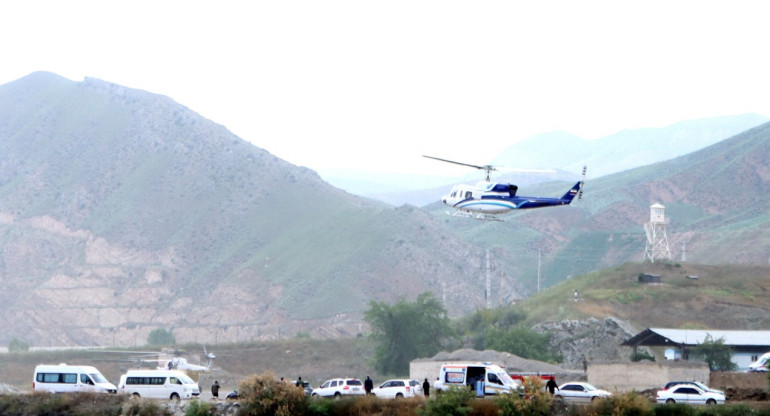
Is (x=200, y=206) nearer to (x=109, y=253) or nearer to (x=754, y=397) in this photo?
(x=109, y=253)

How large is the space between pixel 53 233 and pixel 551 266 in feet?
267

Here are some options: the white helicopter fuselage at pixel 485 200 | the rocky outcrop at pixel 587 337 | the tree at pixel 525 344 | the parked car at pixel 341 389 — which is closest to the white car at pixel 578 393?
the parked car at pixel 341 389

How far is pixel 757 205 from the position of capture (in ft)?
652

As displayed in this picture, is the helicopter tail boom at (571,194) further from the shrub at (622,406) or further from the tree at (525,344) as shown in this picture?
the shrub at (622,406)

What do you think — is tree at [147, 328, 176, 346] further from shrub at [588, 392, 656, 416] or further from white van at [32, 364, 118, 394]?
shrub at [588, 392, 656, 416]

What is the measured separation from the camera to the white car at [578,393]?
46125 mm

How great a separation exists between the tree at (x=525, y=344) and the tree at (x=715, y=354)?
1930 centimetres

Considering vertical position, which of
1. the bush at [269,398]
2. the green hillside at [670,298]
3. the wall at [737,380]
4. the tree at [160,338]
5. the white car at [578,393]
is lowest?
the bush at [269,398]

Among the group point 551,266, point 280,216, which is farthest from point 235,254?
point 551,266

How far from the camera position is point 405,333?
357 ft

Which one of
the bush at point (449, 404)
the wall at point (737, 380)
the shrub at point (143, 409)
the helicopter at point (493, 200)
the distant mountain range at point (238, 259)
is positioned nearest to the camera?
the bush at point (449, 404)

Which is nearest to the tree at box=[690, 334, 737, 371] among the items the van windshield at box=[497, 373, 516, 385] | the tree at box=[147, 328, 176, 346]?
the van windshield at box=[497, 373, 516, 385]

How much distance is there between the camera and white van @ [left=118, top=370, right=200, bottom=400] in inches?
2055

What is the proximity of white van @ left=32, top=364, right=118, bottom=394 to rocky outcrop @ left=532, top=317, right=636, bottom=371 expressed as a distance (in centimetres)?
4787
